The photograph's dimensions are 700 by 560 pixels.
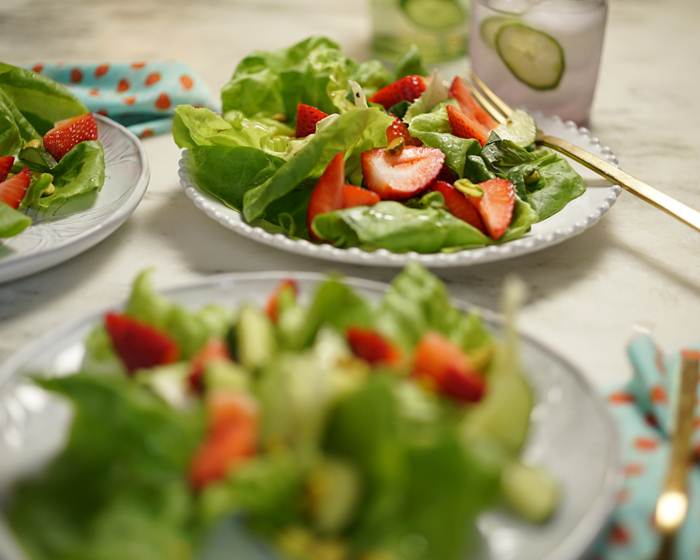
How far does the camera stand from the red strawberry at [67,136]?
136cm

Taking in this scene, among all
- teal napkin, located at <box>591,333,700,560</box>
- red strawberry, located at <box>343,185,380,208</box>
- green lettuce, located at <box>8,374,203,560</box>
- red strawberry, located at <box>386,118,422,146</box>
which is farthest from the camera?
red strawberry, located at <box>386,118,422,146</box>

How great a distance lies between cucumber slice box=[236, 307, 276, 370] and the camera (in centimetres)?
74

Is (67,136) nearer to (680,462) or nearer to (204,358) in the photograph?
(204,358)

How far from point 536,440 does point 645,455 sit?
112 mm

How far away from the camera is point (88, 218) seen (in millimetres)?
1233

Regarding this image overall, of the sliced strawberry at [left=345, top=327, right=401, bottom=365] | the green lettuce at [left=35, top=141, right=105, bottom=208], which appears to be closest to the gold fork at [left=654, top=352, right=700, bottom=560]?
the sliced strawberry at [left=345, top=327, right=401, bottom=365]

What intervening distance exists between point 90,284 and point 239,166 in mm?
251

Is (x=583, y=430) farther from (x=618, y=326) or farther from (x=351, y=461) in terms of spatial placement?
(x=618, y=326)

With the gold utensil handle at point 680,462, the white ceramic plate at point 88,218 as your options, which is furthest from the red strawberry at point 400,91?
the gold utensil handle at point 680,462

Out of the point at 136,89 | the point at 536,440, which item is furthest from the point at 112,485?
the point at 136,89

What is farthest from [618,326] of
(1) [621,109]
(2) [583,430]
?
(1) [621,109]

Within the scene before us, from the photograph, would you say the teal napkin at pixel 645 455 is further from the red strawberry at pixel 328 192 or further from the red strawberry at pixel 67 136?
the red strawberry at pixel 67 136

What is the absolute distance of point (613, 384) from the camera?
944mm

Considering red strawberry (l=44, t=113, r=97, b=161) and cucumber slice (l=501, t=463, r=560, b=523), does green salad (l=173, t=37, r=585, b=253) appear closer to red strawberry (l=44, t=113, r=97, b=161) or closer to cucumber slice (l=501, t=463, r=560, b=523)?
red strawberry (l=44, t=113, r=97, b=161)
